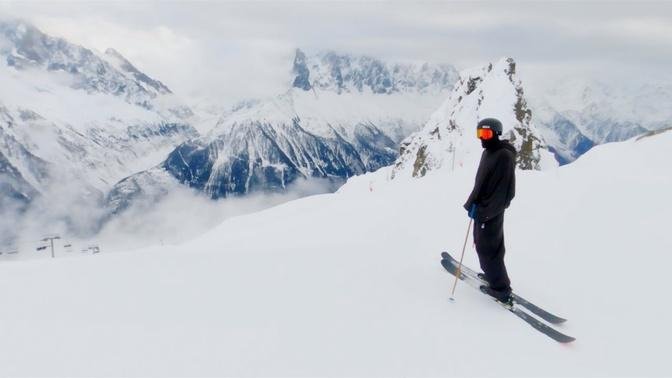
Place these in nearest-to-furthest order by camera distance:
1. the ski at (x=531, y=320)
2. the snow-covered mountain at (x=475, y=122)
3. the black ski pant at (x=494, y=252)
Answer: the ski at (x=531, y=320), the black ski pant at (x=494, y=252), the snow-covered mountain at (x=475, y=122)

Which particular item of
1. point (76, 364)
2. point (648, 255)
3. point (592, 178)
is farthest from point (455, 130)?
point (76, 364)

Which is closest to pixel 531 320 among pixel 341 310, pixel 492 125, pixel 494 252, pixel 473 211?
pixel 494 252

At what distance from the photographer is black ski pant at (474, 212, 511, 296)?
813 cm

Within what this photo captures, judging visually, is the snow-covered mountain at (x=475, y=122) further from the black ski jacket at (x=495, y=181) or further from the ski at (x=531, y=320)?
the black ski jacket at (x=495, y=181)

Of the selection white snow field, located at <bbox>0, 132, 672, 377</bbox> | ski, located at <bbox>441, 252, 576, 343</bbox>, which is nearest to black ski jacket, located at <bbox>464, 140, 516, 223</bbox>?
ski, located at <bbox>441, 252, 576, 343</bbox>

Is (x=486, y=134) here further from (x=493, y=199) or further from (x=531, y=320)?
(x=531, y=320)

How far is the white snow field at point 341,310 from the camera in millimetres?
5930

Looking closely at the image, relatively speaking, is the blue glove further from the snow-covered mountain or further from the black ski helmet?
the snow-covered mountain

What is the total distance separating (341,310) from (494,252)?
8.57 feet

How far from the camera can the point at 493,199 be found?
8.04 metres

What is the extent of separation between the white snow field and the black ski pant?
14.0 inches

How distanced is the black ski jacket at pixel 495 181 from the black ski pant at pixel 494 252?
0.51ft

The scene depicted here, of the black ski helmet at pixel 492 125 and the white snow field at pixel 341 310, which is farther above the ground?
the black ski helmet at pixel 492 125

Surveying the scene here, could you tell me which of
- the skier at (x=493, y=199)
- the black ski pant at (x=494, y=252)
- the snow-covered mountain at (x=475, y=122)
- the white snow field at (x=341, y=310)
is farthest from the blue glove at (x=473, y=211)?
the snow-covered mountain at (x=475, y=122)
